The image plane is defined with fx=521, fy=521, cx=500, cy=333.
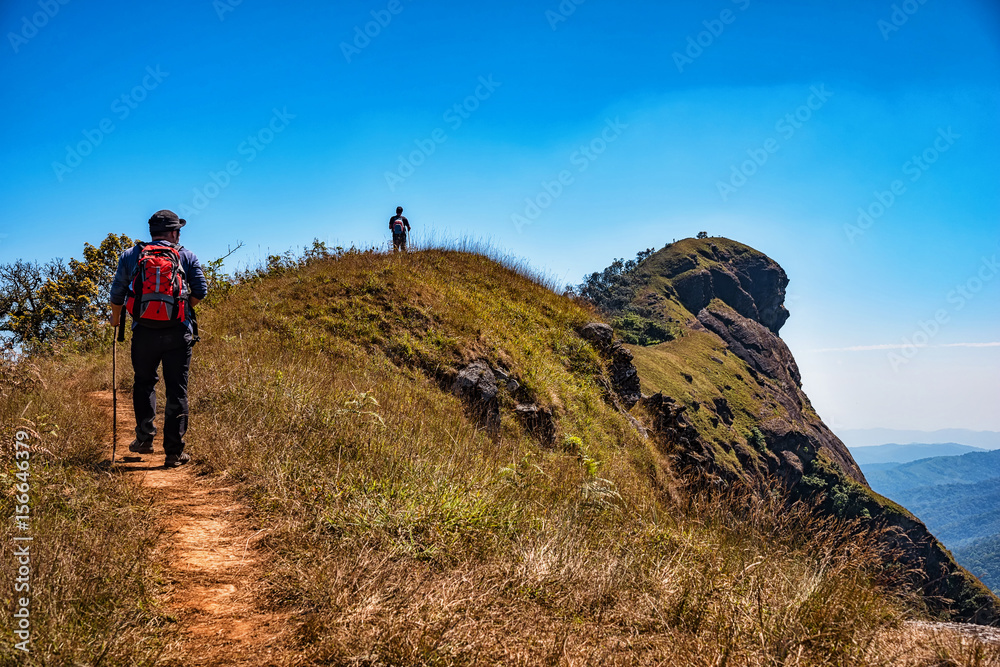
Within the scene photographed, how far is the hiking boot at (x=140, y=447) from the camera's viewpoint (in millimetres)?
5633

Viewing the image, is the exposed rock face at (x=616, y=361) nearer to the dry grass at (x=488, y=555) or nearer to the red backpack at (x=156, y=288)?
the dry grass at (x=488, y=555)

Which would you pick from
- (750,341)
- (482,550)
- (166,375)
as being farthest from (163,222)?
(750,341)

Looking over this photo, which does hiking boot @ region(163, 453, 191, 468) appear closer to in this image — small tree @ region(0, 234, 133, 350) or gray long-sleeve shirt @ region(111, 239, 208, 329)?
gray long-sleeve shirt @ region(111, 239, 208, 329)

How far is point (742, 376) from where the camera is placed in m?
115

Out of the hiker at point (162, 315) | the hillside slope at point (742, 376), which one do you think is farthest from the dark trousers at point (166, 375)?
the hillside slope at point (742, 376)

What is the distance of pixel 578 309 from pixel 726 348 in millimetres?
121169

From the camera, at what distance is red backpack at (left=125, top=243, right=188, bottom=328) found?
16.9 feet

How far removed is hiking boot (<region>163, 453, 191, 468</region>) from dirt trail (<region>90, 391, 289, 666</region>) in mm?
84

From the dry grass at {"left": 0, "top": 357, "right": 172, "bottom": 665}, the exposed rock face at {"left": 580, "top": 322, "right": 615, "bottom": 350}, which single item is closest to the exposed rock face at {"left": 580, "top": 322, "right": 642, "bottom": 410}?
the exposed rock face at {"left": 580, "top": 322, "right": 615, "bottom": 350}

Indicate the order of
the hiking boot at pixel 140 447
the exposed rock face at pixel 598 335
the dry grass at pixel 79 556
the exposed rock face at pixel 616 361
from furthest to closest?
the exposed rock face at pixel 598 335
the exposed rock face at pixel 616 361
the hiking boot at pixel 140 447
the dry grass at pixel 79 556

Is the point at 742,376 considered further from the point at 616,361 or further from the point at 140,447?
the point at 140,447

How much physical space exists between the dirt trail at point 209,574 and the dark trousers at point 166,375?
0.39m

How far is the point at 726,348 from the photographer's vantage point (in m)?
126

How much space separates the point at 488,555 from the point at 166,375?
3976mm
